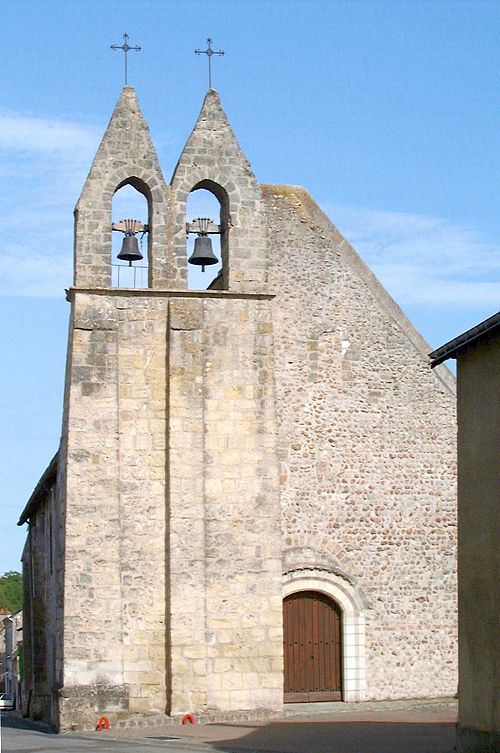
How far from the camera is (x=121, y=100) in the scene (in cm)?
1902

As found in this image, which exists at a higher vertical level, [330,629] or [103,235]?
[103,235]

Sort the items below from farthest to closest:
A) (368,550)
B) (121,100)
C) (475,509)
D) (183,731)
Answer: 1. (368,550)
2. (121,100)
3. (183,731)
4. (475,509)

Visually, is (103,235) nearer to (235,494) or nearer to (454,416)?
(235,494)

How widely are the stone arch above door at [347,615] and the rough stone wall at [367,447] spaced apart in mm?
146

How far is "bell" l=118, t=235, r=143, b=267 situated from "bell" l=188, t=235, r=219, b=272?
78cm

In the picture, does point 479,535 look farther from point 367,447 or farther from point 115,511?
point 367,447

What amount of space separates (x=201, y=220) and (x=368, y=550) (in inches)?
228

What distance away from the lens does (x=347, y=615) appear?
790 inches

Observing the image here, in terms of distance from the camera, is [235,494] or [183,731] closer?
[183,731]

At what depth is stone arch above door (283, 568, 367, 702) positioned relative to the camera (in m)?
19.9

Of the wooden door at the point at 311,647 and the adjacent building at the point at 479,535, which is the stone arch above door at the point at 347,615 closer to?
the wooden door at the point at 311,647

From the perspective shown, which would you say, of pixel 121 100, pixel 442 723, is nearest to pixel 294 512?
pixel 442 723

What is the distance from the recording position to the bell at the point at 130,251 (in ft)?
61.9

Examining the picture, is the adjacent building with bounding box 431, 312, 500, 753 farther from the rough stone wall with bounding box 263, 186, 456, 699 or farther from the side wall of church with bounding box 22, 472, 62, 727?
the side wall of church with bounding box 22, 472, 62, 727
